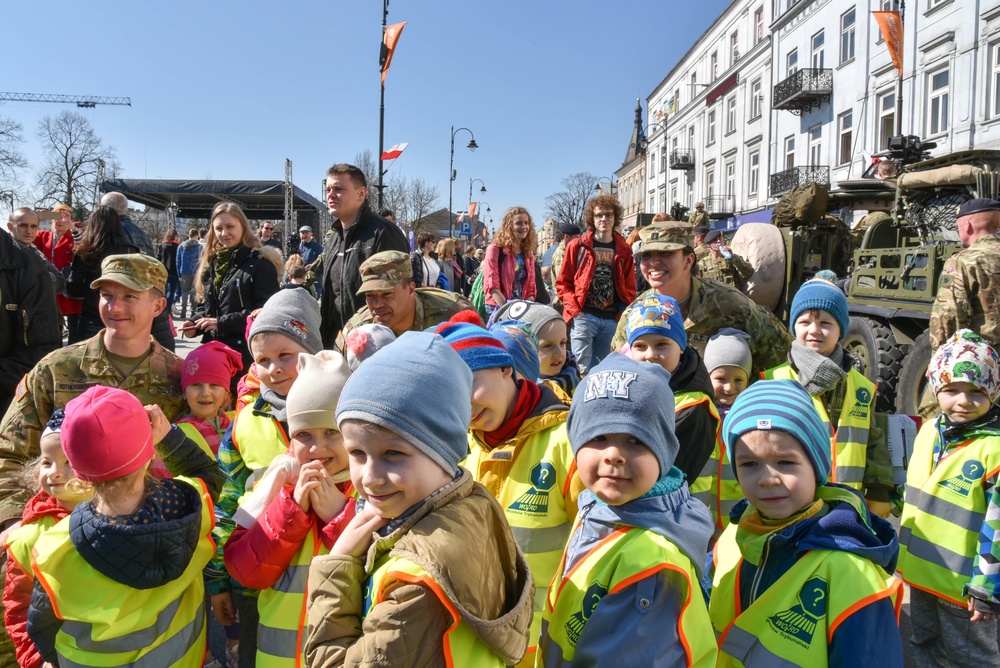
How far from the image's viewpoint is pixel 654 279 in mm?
3836

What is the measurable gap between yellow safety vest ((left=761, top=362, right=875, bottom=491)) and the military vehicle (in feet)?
A: 2.94

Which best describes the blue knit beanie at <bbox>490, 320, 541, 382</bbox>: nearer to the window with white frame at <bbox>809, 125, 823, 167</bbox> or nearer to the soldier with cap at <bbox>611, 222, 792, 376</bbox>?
the soldier with cap at <bbox>611, 222, 792, 376</bbox>

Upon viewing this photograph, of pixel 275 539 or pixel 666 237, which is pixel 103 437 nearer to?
pixel 275 539

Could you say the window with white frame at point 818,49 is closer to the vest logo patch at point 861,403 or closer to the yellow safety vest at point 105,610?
the vest logo patch at point 861,403

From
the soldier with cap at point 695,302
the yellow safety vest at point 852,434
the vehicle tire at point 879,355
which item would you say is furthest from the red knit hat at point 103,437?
the vehicle tire at point 879,355

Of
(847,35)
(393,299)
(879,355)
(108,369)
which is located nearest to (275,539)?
(108,369)

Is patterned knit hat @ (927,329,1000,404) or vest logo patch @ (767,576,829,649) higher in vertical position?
patterned knit hat @ (927,329,1000,404)

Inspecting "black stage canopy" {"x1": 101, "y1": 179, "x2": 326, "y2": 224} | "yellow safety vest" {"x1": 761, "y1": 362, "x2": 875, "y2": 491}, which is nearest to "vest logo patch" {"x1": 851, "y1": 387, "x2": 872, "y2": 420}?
"yellow safety vest" {"x1": 761, "y1": 362, "x2": 875, "y2": 491}

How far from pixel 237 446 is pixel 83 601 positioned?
2.44 feet

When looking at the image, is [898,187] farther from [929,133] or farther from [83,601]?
[929,133]

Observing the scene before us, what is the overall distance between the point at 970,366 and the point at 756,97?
35871mm

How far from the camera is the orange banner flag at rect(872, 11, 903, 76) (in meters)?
19.1

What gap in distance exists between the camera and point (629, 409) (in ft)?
6.41

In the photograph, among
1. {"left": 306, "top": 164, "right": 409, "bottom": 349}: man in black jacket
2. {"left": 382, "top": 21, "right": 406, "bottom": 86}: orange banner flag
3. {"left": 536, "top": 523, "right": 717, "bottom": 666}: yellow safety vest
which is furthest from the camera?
{"left": 382, "top": 21, "right": 406, "bottom": 86}: orange banner flag
